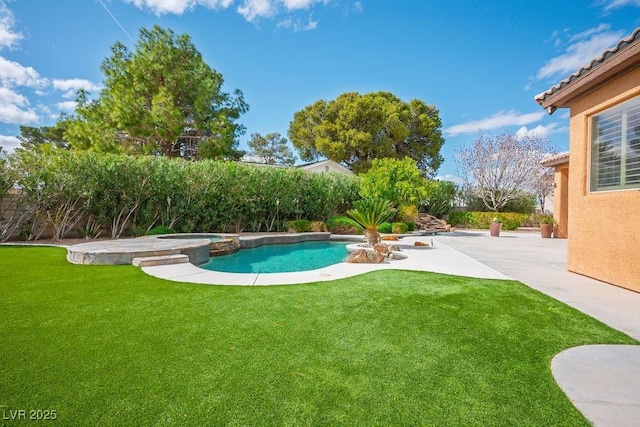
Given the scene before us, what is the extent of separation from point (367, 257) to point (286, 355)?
17.1 feet

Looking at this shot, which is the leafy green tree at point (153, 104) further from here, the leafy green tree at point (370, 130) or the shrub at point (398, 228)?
the leafy green tree at point (370, 130)

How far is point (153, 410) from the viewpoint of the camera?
194cm

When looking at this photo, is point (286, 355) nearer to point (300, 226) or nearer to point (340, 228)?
point (300, 226)

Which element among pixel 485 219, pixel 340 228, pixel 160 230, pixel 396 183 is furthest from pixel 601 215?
pixel 485 219

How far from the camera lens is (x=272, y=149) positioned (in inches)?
1672

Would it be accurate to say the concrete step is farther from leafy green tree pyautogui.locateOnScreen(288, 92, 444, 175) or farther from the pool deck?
leafy green tree pyautogui.locateOnScreen(288, 92, 444, 175)

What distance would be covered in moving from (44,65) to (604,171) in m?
21.5

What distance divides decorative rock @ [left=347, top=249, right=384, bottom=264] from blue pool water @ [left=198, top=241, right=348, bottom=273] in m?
1.15

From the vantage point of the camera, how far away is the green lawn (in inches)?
77.3

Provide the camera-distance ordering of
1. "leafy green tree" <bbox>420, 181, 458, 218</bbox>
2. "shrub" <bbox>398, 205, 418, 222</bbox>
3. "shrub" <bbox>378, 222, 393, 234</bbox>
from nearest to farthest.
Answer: "shrub" <bbox>378, 222, 393, 234</bbox> < "shrub" <bbox>398, 205, 418, 222</bbox> < "leafy green tree" <bbox>420, 181, 458, 218</bbox>

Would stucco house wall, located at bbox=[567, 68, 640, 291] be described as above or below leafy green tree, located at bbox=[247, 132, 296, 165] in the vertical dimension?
below

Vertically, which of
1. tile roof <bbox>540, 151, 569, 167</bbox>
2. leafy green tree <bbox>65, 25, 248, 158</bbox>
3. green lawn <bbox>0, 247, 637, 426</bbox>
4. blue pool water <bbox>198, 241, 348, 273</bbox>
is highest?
leafy green tree <bbox>65, 25, 248, 158</bbox>

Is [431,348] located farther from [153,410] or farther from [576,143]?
[576,143]

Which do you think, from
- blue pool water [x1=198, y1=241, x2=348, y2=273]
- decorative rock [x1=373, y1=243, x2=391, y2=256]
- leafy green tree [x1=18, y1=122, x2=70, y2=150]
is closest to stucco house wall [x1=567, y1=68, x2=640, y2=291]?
decorative rock [x1=373, y1=243, x2=391, y2=256]
